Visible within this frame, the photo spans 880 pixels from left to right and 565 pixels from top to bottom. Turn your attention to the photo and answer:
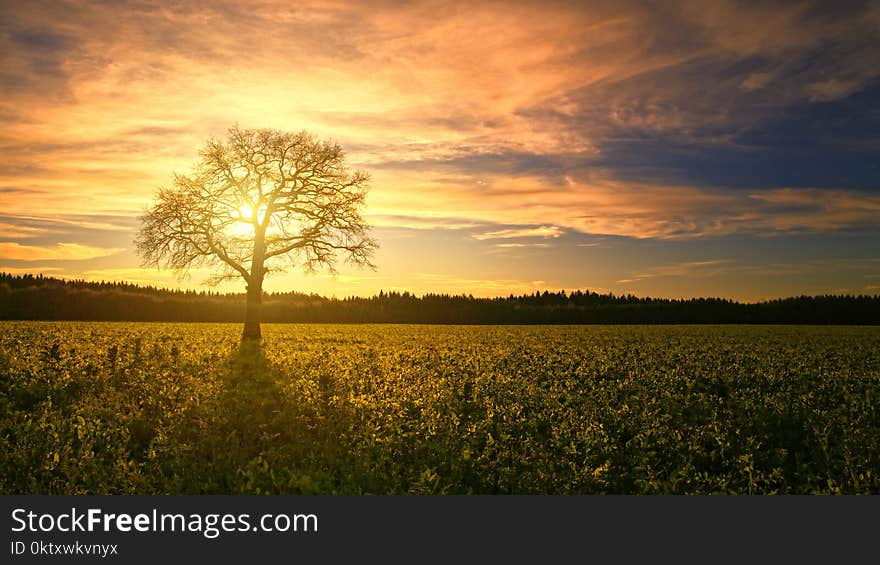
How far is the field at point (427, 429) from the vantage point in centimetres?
974

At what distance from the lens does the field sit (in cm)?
974

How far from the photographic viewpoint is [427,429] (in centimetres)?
1233

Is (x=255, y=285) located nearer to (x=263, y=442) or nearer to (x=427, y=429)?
(x=263, y=442)

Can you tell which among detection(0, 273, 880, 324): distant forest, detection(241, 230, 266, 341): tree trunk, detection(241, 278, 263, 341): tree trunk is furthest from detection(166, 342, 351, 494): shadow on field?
detection(0, 273, 880, 324): distant forest

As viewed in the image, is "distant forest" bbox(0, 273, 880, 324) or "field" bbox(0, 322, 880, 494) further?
"distant forest" bbox(0, 273, 880, 324)

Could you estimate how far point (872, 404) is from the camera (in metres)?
16.4

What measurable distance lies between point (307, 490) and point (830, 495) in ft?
23.7

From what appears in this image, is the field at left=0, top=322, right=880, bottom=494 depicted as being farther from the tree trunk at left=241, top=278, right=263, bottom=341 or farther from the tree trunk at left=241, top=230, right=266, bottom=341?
the tree trunk at left=241, top=230, right=266, bottom=341

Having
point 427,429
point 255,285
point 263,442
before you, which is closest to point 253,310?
point 255,285

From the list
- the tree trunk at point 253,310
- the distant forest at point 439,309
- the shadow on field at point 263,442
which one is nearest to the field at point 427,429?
the shadow on field at point 263,442

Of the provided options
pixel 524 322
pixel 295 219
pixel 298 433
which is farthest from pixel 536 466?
pixel 524 322

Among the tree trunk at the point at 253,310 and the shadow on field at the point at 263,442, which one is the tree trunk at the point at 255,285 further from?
the shadow on field at the point at 263,442

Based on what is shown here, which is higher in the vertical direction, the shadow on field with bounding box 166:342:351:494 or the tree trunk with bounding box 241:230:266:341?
the tree trunk with bounding box 241:230:266:341

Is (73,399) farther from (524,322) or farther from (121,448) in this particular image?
(524,322)
